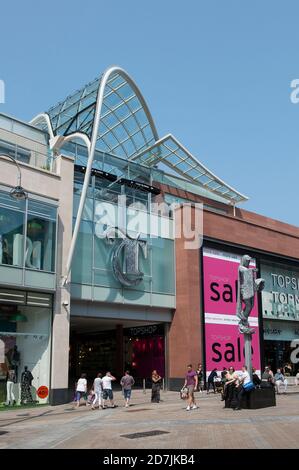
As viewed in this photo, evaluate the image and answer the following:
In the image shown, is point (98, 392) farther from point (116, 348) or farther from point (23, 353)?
point (116, 348)

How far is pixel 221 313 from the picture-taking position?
111ft

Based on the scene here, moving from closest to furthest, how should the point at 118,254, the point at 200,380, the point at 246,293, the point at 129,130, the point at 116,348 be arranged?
the point at 246,293
the point at 118,254
the point at 200,380
the point at 116,348
the point at 129,130

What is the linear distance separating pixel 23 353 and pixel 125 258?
27.9ft

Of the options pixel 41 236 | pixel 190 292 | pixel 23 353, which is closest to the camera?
pixel 23 353

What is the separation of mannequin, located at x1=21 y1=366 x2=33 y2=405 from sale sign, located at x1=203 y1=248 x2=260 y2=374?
1232cm

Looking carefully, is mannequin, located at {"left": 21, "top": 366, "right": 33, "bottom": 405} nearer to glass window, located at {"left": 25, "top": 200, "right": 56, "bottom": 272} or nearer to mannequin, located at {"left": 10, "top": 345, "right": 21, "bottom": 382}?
mannequin, located at {"left": 10, "top": 345, "right": 21, "bottom": 382}

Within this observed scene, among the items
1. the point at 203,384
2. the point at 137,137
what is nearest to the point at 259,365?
the point at 203,384

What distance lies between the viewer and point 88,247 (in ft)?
93.1

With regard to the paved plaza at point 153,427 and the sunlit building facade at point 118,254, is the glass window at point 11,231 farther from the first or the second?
the paved plaza at point 153,427

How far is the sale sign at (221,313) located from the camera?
32.6 m

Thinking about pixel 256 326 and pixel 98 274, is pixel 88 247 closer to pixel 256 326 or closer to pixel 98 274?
pixel 98 274

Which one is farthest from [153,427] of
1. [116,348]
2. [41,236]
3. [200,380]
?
[116,348]

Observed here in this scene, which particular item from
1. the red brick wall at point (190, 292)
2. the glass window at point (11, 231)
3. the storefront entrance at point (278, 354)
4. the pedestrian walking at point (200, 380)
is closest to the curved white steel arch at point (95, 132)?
the glass window at point (11, 231)

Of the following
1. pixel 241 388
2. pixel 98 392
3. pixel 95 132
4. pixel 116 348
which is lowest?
pixel 98 392
